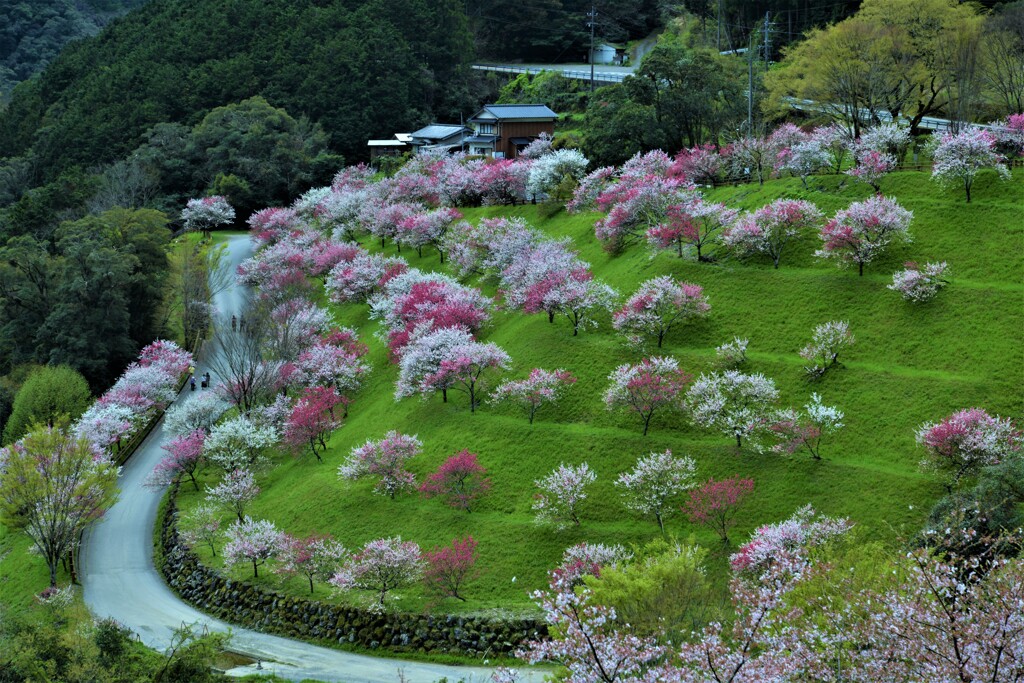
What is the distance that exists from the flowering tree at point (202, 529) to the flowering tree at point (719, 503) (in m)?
20.4

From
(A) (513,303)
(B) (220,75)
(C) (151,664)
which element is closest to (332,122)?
(B) (220,75)

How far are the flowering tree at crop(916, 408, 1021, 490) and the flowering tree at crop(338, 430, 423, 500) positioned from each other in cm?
1907

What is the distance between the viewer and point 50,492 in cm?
3791

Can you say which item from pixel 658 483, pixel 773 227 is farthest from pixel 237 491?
pixel 773 227

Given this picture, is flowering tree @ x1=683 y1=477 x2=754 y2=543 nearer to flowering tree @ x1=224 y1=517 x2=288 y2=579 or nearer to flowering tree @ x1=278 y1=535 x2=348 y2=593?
flowering tree @ x1=278 y1=535 x2=348 y2=593

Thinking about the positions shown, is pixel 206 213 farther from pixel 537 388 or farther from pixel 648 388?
pixel 648 388

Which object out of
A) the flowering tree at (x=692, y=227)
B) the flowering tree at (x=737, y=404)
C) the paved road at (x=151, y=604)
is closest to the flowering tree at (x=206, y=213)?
the paved road at (x=151, y=604)

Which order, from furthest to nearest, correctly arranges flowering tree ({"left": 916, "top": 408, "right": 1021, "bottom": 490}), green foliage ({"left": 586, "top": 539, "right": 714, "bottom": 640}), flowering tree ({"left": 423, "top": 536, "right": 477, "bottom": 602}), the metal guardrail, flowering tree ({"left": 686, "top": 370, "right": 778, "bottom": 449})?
the metal guardrail < flowering tree ({"left": 686, "top": 370, "right": 778, "bottom": 449}) < flowering tree ({"left": 423, "top": 536, "right": 477, "bottom": 602}) < flowering tree ({"left": 916, "top": 408, "right": 1021, "bottom": 490}) < green foliage ({"left": 586, "top": 539, "right": 714, "bottom": 640})

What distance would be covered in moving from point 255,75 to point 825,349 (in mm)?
87295

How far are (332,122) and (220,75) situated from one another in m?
15.9

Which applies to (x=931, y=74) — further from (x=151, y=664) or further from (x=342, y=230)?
(x=151, y=664)

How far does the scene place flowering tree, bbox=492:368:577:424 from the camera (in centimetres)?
3678

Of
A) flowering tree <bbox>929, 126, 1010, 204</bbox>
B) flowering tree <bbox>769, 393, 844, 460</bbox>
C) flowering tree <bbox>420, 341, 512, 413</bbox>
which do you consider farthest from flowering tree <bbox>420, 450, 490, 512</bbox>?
flowering tree <bbox>929, 126, 1010, 204</bbox>

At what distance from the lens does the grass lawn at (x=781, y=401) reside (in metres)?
30.2
